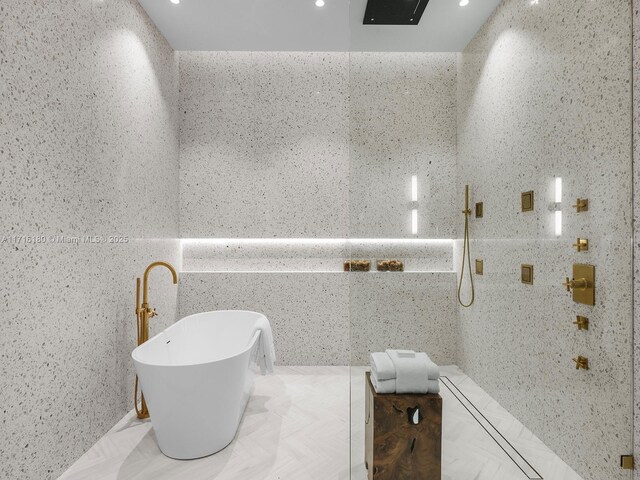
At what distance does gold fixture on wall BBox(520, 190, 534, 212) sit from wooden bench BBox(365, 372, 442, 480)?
0.89 metres

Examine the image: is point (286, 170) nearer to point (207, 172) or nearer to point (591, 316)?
point (207, 172)

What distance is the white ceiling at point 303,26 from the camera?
1.49 meters

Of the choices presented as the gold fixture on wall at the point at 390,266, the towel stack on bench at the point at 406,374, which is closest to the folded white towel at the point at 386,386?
the towel stack on bench at the point at 406,374

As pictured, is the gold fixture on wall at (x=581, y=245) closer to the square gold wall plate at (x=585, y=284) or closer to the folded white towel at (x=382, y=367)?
the square gold wall plate at (x=585, y=284)

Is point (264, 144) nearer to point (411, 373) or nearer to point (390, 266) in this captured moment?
point (390, 266)

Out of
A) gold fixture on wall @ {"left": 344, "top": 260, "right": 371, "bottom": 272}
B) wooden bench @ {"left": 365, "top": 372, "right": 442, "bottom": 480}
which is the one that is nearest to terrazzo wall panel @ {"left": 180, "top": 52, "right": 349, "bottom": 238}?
gold fixture on wall @ {"left": 344, "top": 260, "right": 371, "bottom": 272}

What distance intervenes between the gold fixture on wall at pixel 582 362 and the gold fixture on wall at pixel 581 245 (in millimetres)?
416

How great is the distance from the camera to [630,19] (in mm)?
1263

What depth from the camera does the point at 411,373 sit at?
4.86ft

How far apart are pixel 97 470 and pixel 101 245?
129 centimetres

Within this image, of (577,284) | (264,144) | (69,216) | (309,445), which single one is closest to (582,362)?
(577,284)

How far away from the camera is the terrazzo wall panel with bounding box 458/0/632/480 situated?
1271mm

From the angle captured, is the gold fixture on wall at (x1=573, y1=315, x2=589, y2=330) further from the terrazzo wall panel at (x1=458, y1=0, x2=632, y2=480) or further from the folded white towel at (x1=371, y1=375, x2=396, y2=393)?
the folded white towel at (x1=371, y1=375, x2=396, y2=393)

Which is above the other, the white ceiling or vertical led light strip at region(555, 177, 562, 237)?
the white ceiling
